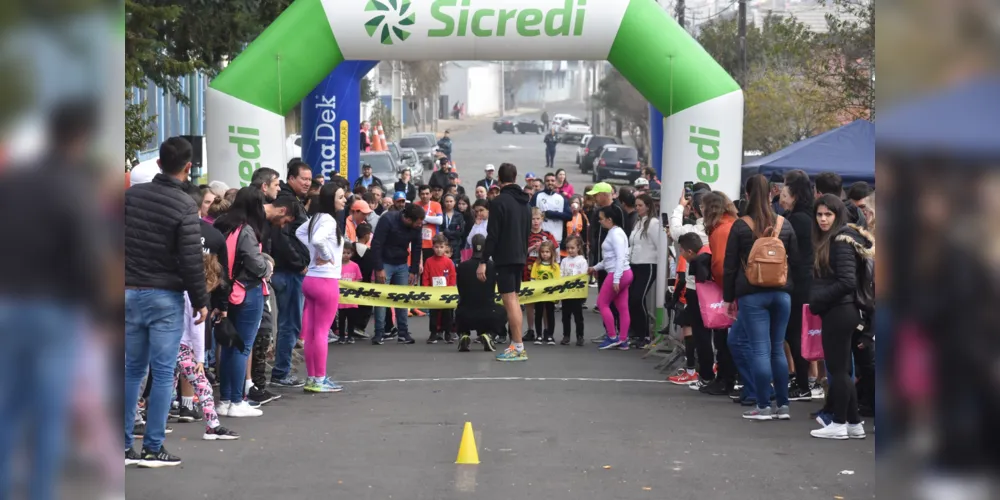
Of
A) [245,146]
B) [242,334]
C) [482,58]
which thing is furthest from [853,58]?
[242,334]

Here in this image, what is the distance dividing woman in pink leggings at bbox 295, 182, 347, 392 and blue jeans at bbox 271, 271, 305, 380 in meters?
0.10

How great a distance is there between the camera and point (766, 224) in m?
8.88

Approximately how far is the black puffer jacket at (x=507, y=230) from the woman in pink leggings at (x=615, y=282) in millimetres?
1359

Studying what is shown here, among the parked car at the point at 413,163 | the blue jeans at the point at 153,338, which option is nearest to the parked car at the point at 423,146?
the parked car at the point at 413,163

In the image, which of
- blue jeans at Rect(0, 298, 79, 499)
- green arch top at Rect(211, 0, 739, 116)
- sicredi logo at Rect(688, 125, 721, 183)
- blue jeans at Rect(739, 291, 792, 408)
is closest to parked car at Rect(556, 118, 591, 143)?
green arch top at Rect(211, 0, 739, 116)

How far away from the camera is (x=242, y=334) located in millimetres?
8961

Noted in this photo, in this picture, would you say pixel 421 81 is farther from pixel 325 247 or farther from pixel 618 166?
pixel 325 247

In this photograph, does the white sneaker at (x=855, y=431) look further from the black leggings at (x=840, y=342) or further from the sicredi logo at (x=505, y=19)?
the sicredi logo at (x=505, y=19)

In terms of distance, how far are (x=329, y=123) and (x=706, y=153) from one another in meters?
6.32

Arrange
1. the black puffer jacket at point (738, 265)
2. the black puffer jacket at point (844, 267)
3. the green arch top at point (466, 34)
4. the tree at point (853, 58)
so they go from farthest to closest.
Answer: the tree at point (853, 58), the green arch top at point (466, 34), the black puffer jacket at point (738, 265), the black puffer jacket at point (844, 267)

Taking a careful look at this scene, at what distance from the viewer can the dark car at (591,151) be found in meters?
56.1

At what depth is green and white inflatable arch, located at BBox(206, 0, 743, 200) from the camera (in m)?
12.8

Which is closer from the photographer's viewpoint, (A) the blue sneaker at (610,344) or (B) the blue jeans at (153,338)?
(B) the blue jeans at (153,338)

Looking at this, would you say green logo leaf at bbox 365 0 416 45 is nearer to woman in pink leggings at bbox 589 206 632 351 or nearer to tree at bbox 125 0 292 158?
woman in pink leggings at bbox 589 206 632 351
